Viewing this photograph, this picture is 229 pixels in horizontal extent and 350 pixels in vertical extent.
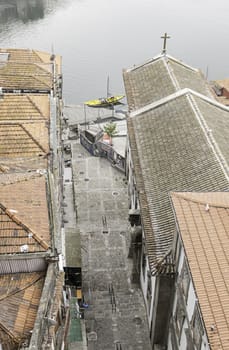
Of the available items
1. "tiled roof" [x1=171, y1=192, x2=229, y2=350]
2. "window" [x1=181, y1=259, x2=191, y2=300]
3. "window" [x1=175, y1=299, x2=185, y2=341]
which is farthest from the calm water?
"window" [x1=181, y1=259, x2=191, y2=300]

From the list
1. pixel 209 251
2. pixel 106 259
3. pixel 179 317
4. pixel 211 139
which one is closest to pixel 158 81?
pixel 211 139

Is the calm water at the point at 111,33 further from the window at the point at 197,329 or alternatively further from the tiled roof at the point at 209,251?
the window at the point at 197,329

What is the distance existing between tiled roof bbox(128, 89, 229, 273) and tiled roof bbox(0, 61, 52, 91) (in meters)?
11.0

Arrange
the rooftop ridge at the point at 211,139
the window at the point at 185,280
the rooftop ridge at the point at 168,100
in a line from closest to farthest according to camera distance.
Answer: the window at the point at 185,280 < the rooftop ridge at the point at 211,139 < the rooftop ridge at the point at 168,100

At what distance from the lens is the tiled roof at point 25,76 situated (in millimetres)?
45312

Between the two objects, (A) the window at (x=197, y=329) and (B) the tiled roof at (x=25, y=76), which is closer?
(A) the window at (x=197, y=329)

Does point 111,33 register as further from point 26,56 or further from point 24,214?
point 24,214

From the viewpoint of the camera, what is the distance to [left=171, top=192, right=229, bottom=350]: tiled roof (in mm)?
18219

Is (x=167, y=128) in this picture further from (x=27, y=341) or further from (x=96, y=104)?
(x=96, y=104)

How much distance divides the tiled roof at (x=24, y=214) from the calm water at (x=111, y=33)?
57963 mm

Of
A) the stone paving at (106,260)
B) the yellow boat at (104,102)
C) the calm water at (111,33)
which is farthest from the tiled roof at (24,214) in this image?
the calm water at (111,33)

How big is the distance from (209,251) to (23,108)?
23.7 metres

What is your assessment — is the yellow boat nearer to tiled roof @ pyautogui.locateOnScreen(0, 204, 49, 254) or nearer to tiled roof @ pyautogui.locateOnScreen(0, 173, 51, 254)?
tiled roof @ pyautogui.locateOnScreen(0, 173, 51, 254)

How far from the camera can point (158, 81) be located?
46.0 metres
